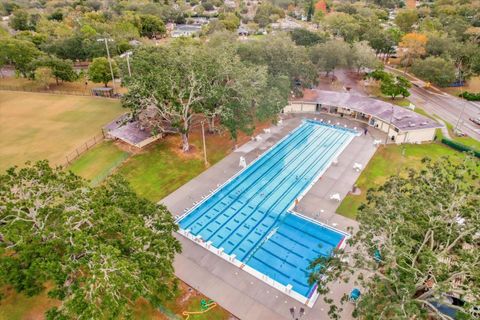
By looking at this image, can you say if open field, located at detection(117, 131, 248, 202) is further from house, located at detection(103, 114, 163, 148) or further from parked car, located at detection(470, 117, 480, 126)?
parked car, located at detection(470, 117, 480, 126)

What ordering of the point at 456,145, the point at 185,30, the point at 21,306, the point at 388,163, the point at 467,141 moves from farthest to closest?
the point at 185,30 → the point at 467,141 → the point at 456,145 → the point at 388,163 → the point at 21,306

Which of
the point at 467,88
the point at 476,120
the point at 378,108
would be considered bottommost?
the point at 476,120

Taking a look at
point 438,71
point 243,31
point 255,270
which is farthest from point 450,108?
point 243,31

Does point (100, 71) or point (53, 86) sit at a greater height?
point (100, 71)

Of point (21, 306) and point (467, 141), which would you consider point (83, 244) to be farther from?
point (467, 141)

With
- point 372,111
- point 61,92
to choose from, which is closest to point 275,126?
point 372,111
